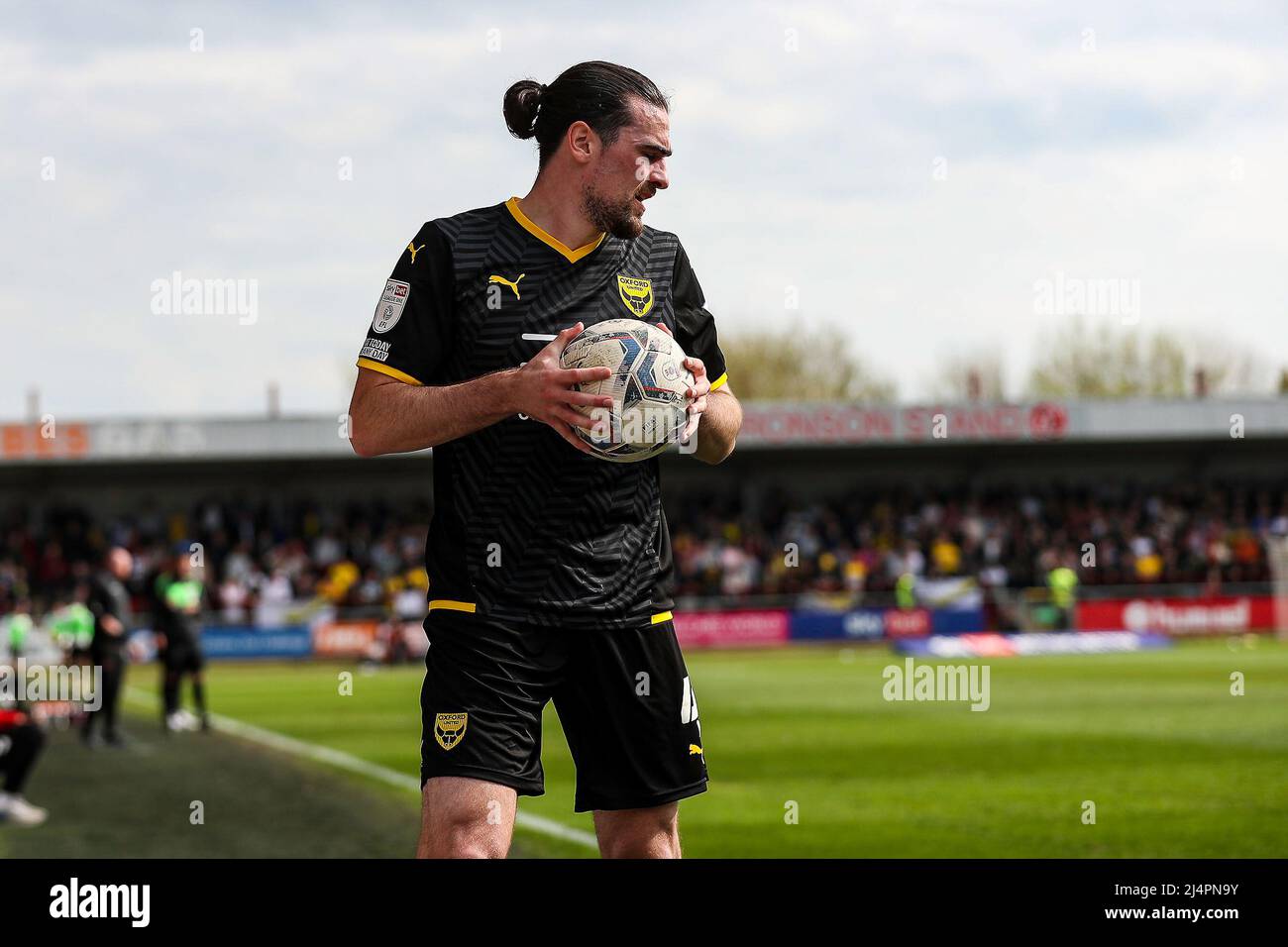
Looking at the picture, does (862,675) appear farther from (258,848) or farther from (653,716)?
(653,716)

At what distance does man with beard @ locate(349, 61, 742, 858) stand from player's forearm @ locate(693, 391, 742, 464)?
0.17 meters

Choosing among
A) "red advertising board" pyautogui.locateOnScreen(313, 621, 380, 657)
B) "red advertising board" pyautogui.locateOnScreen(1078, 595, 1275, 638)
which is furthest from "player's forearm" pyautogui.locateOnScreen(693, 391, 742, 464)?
"red advertising board" pyautogui.locateOnScreen(1078, 595, 1275, 638)

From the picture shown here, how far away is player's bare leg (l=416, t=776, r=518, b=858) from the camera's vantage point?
3.67 meters

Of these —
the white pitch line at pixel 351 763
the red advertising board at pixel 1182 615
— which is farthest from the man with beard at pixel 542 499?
the red advertising board at pixel 1182 615

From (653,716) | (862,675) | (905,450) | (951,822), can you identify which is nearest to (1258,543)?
(905,450)

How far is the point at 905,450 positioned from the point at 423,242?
4126 cm

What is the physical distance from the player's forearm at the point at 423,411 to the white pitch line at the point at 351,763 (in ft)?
12.5

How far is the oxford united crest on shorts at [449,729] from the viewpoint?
12.3 ft

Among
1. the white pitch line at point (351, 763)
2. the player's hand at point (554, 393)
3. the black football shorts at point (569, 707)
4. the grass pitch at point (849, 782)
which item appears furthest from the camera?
the white pitch line at point (351, 763)

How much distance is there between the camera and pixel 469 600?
3.86 metres

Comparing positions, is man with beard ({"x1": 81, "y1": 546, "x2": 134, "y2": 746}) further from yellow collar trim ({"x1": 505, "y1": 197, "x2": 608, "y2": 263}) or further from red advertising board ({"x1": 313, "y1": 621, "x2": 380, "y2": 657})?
red advertising board ({"x1": 313, "y1": 621, "x2": 380, "y2": 657})

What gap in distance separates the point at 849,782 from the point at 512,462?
8003 millimetres

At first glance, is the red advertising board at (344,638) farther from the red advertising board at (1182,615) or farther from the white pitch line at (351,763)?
the red advertising board at (1182,615)

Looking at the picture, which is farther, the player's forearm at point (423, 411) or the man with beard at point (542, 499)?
the man with beard at point (542, 499)
